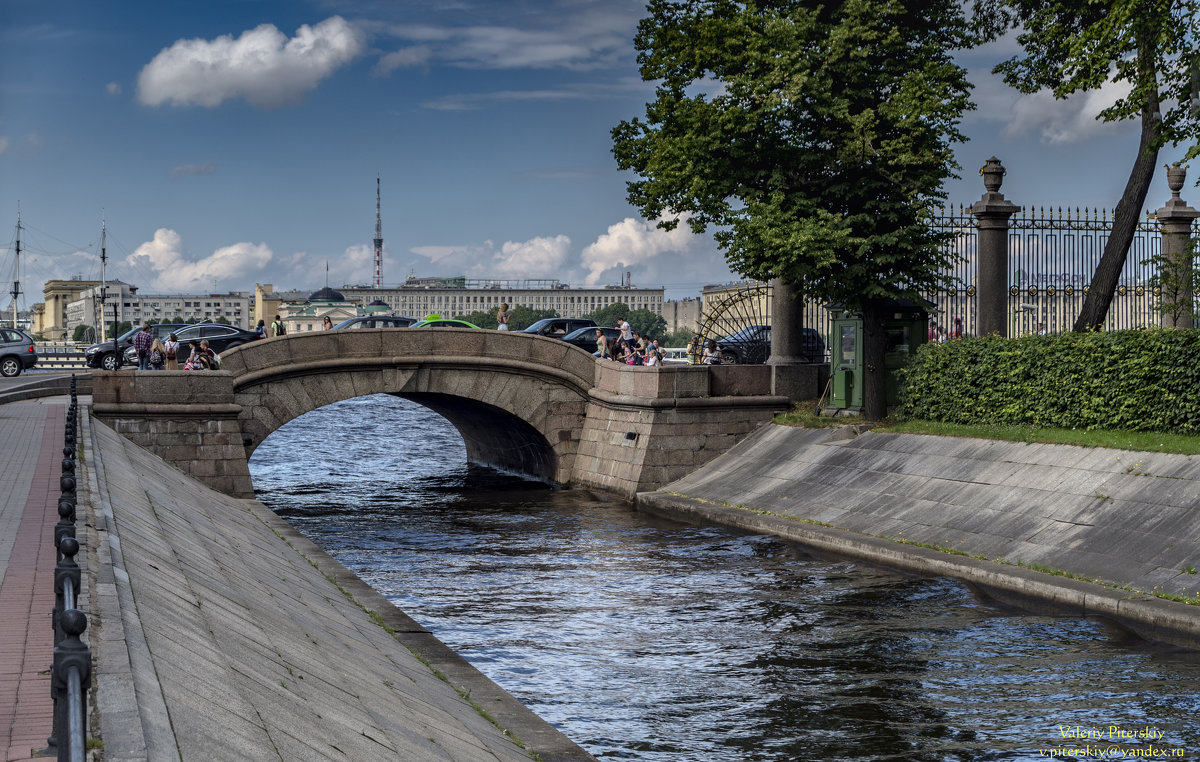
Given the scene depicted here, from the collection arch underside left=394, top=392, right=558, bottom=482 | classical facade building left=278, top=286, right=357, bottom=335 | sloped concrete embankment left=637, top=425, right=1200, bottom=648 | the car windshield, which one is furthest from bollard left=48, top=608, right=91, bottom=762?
classical facade building left=278, top=286, right=357, bottom=335

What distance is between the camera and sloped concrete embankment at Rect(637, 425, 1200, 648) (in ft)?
42.5

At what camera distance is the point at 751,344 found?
99.8 feet

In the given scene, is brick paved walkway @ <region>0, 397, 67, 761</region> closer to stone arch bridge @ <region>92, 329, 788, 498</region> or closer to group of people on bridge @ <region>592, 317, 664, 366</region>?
stone arch bridge @ <region>92, 329, 788, 498</region>

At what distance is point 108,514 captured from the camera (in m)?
10.4

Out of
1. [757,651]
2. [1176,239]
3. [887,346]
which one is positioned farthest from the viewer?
[1176,239]

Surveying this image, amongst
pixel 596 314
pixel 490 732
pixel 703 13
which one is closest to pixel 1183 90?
pixel 703 13

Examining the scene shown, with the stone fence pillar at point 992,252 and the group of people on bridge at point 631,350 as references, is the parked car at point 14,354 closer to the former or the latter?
the group of people on bridge at point 631,350

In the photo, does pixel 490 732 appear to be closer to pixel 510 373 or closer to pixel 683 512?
pixel 683 512

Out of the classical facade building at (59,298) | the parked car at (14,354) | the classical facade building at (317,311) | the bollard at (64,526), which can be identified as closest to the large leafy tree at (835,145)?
the bollard at (64,526)

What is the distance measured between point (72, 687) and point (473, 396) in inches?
918

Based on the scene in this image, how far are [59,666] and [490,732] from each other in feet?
16.1

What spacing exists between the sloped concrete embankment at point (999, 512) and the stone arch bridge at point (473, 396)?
2.03 meters

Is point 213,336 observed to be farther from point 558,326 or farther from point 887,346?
point 887,346

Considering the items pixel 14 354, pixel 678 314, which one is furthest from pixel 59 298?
pixel 14 354
